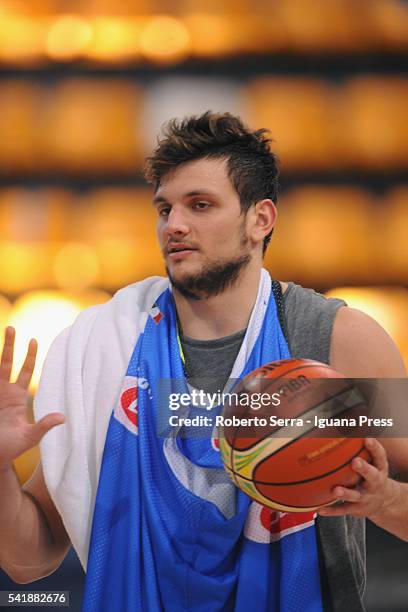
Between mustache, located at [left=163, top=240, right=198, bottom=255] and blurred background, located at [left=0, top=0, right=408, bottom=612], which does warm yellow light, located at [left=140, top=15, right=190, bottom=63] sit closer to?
blurred background, located at [left=0, top=0, right=408, bottom=612]

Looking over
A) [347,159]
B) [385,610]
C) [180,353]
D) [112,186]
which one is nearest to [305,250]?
[347,159]

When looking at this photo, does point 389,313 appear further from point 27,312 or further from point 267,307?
point 27,312

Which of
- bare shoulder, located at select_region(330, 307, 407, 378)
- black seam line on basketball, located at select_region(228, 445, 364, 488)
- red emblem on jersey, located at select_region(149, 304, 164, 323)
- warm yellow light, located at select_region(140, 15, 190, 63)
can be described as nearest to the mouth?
red emblem on jersey, located at select_region(149, 304, 164, 323)

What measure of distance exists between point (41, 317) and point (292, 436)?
0.92m

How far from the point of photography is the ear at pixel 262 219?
1.33 meters

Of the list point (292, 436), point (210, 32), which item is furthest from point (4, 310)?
point (292, 436)

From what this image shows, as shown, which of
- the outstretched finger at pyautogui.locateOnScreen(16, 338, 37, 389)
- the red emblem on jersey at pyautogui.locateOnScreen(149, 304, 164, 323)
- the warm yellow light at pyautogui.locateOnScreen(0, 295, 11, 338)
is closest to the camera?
the outstretched finger at pyautogui.locateOnScreen(16, 338, 37, 389)

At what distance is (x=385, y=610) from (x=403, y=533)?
662mm

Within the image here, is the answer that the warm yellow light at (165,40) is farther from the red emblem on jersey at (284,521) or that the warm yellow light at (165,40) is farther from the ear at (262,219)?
the red emblem on jersey at (284,521)

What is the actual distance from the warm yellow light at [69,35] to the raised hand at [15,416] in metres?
1.01

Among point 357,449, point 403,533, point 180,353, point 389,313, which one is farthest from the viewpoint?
point 389,313

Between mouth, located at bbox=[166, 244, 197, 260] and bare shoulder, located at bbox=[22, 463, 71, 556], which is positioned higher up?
mouth, located at bbox=[166, 244, 197, 260]

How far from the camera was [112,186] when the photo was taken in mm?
1878

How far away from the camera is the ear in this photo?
4.37 feet
